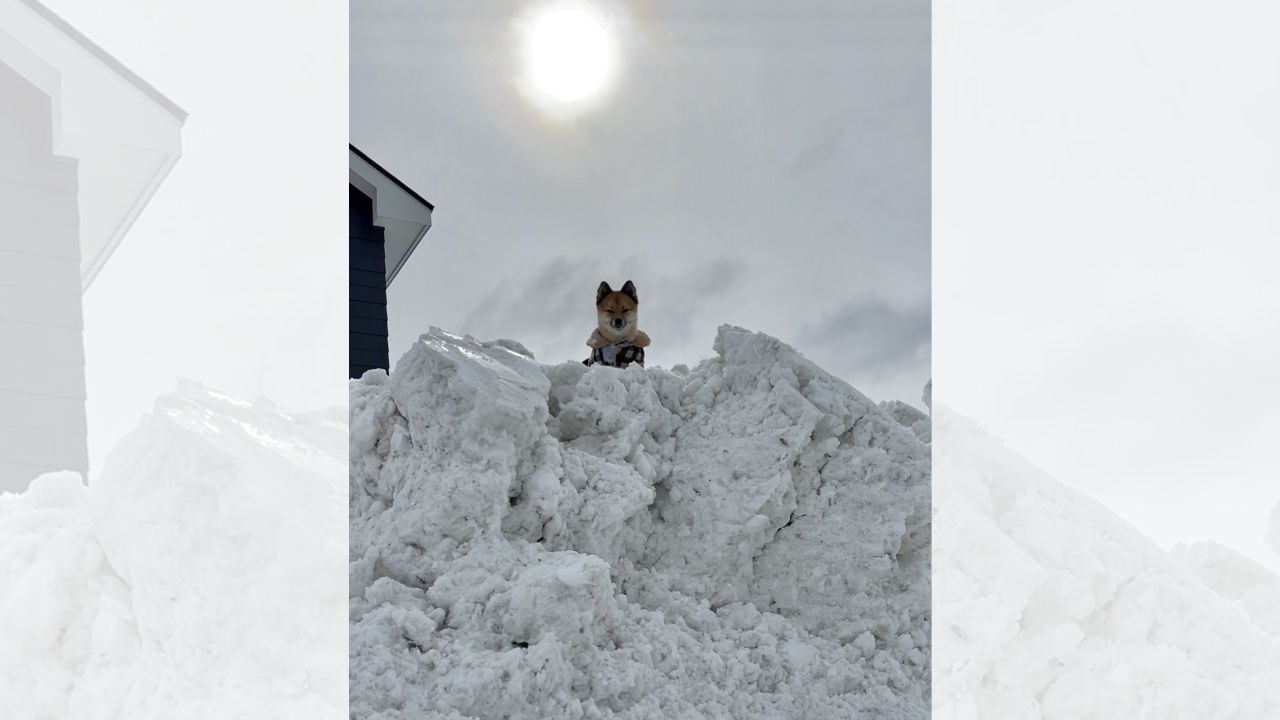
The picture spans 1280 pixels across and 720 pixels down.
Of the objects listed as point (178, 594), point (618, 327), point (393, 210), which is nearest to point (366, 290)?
point (393, 210)

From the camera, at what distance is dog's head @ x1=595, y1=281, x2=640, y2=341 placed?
350 cm

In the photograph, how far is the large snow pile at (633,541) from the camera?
5.96 ft

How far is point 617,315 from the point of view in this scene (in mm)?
3529

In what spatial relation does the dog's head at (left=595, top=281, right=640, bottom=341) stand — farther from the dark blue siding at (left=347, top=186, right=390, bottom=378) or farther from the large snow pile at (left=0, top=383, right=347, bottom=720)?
the large snow pile at (left=0, top=383, right=347, bottom=720)

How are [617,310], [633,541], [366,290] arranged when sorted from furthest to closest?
[366,290]
[617,310]
[633,541]

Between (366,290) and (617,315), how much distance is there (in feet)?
5.45
